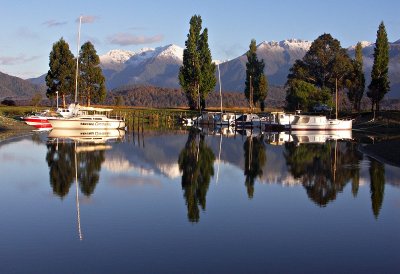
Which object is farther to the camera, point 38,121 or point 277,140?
point 38,121

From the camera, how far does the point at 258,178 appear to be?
101ft

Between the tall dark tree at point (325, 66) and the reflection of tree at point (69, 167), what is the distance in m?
59.9

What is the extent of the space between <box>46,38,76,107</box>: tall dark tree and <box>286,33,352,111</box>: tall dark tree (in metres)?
34.5

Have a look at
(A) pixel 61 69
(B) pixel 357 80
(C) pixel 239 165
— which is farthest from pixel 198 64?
(C) pixel 239 165

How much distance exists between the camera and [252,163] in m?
38.3

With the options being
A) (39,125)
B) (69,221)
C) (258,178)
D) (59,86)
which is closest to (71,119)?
(39,125)

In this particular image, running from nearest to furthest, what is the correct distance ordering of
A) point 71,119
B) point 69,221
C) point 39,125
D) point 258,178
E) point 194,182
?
point 69,221 → point 194,182 → point 258,178 → point 71,119 → point 39,125

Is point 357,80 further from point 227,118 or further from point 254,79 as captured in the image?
point 227,118

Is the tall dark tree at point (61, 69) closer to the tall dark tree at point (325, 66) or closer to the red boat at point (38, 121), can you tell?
the red boat at point (38, 121)

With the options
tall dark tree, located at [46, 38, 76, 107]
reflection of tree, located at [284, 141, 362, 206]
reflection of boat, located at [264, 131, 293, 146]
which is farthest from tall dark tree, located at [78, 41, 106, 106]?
reflection of tree, located at [284, 141, 362, 206]

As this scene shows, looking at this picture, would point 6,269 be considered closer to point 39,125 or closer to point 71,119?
point 71,119

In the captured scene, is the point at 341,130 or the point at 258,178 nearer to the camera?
the point at 258,178

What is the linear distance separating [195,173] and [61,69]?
65054mm

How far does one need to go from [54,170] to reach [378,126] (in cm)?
5347
